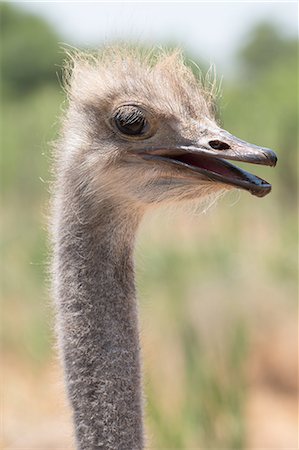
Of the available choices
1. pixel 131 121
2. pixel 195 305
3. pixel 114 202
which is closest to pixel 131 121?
pixel 131 121

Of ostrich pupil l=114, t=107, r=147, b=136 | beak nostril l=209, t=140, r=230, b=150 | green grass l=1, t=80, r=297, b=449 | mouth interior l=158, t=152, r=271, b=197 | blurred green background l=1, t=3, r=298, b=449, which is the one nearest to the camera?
mouth interior l=158, t=152, r=271, b=197

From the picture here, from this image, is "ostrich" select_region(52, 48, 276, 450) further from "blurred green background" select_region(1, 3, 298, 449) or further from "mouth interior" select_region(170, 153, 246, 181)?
"blurred green background" select_region(1, 3, 298, 449)

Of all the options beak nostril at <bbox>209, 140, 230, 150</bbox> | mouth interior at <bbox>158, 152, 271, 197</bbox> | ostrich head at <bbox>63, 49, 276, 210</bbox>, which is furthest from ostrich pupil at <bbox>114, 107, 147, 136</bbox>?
beak nostril at <bbox>209, 140, 230, 150</bbox>

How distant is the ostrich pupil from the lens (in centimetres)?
297

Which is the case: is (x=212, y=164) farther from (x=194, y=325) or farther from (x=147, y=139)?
(x=194, y=325)

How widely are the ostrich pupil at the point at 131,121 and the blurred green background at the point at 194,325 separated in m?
0.35

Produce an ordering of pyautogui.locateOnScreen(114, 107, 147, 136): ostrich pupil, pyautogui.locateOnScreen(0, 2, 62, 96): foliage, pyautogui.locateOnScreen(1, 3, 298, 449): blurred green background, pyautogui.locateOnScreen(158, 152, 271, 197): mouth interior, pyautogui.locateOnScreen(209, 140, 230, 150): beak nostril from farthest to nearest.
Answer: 1. pyautogui.locateOnScreen(0, 2, 62, 96): foliage
2. pyautogui.locateOnScreen(1, 3, 298, 449): blurred green background
3. pyautogui.locateOnScreen(114, 107, 147, 136): ostrich pupil
4. pyautogui.locateOnScreen(209, 140, 230, 150): beak nostril
5. pyautogui.locateOnScreen(158, 152, 271, 197): mouth interior

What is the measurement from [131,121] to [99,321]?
1.81 feet

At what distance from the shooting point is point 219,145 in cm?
287

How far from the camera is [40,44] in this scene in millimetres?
31406

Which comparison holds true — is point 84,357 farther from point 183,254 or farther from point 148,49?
point 183,254

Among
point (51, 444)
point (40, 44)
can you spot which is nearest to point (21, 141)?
point (51, 444)

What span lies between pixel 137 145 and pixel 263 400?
542cm

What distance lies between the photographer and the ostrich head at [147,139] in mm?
2900
